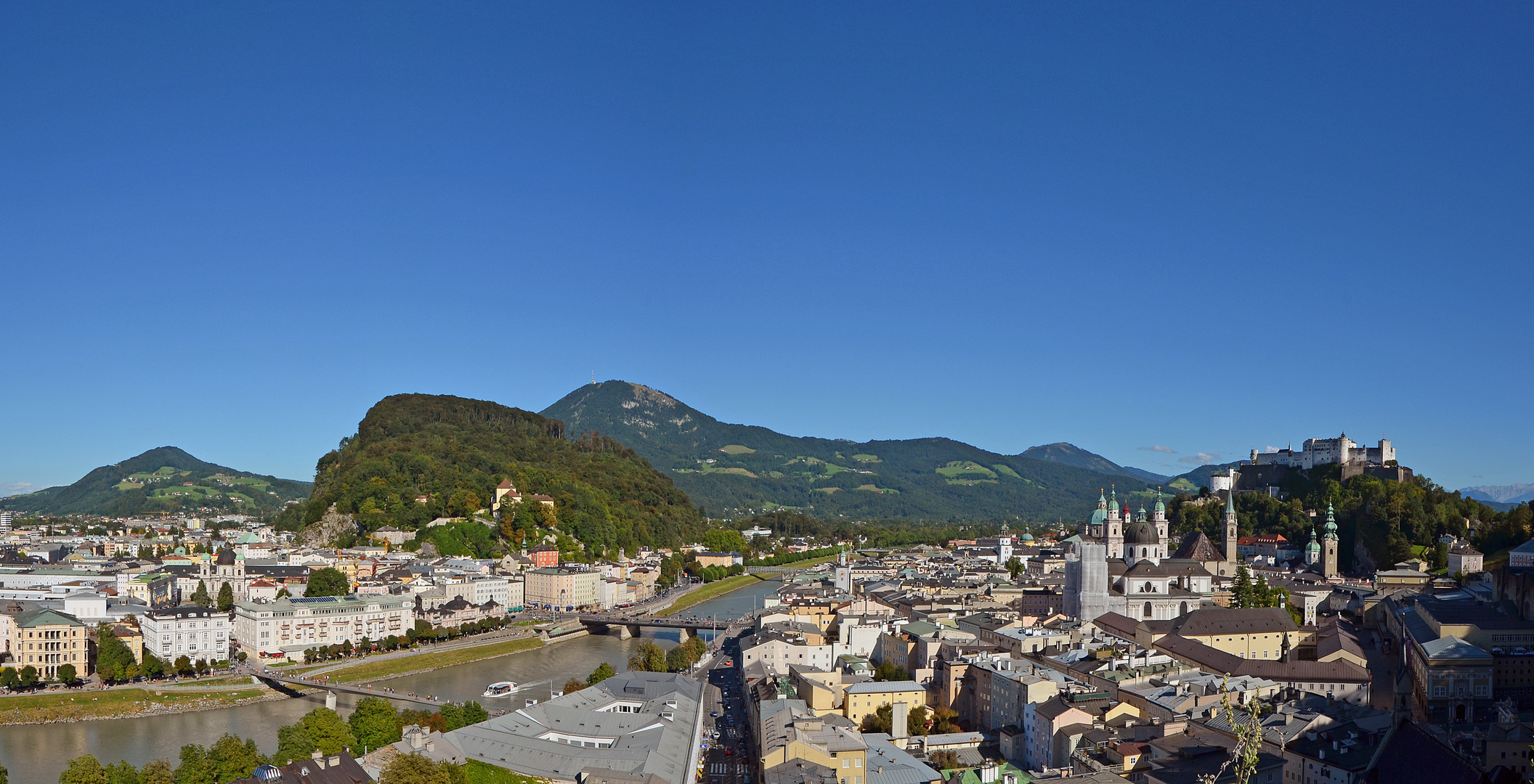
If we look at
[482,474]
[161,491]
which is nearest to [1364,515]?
[482,474]

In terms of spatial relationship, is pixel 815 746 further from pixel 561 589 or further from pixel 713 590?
pixel 713 590

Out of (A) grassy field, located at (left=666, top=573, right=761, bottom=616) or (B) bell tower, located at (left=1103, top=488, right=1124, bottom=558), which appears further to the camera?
(A) grassy field, located at (left=666, top=573, right=761, bottom=616)

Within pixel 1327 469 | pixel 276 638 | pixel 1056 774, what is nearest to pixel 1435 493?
pixel 1327 469

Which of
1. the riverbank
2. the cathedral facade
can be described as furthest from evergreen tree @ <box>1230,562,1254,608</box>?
the riverbank

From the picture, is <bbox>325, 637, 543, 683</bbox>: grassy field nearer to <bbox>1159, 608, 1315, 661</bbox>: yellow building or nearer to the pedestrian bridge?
the pedestrian bridge

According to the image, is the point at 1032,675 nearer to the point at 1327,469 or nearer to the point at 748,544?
the point at 1327,469

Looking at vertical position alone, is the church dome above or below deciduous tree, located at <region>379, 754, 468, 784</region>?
above

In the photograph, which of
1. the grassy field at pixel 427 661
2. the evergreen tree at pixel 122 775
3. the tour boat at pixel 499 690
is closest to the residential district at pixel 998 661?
the evergreen tree at pixel 122 775
